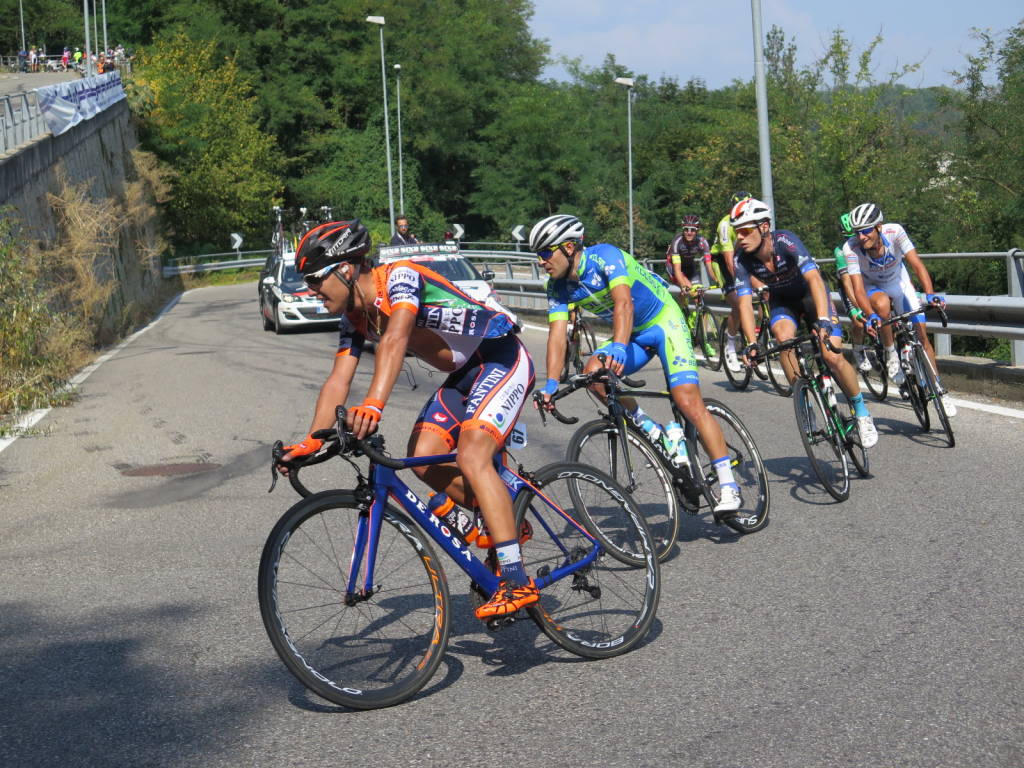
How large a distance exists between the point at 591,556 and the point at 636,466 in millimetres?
1578

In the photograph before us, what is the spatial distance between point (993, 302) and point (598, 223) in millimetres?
71801

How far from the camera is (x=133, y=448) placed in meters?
11.8

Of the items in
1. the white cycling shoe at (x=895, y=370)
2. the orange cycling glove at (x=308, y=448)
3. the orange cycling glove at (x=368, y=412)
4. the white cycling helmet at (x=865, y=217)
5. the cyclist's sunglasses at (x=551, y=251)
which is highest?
the white cycling helmet at (x=865, y=217)

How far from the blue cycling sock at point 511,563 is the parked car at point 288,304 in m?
19.4

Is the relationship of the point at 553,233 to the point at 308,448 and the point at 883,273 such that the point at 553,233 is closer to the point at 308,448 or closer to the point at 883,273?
the point at 308,448

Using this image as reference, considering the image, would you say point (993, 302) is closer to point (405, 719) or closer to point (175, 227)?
point (405, 719)

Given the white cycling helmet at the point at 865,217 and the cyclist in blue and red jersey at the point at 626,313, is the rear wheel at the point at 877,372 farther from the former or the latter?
the cyclist in blue and red jersey at the point at 626,313

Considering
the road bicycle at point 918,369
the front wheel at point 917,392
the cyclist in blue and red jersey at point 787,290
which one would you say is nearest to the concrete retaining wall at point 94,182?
the cyclist in blue and red jersey at point 787,290

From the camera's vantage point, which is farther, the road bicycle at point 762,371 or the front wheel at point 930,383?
the road bicycle at point 762,371

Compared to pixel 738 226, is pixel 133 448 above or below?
below

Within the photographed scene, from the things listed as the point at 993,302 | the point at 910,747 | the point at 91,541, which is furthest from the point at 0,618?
the point at 993,302

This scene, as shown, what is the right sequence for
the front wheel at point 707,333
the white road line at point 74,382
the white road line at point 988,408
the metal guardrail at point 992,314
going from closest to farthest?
the white road line at point 988,408
the metal guardrail at point 992,314
the white road line at point 74,382
the front wheel at point 707,333

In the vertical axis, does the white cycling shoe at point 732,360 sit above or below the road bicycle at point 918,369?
below

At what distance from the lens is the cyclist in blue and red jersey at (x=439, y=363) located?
4668 mm
